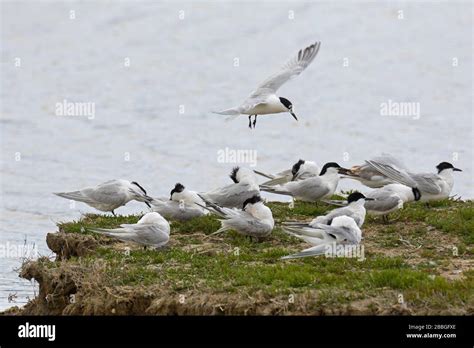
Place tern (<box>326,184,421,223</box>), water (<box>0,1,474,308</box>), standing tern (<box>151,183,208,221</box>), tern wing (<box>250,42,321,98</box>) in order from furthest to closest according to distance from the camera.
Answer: water (<box>0,1,474,308</box>), tern wing (<box>250,42,321,98</box>), standing tern (<box>151,183,208,221</box>), tern (<box>326,184,421,223</box>)

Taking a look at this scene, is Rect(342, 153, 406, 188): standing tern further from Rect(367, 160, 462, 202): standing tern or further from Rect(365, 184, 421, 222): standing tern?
Rect(365, 184, 421, 222): standing tern

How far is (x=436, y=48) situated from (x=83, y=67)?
9212 millimetres

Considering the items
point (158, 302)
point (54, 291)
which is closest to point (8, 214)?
point (54, 291)

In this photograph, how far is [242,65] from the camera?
27812 millimetres

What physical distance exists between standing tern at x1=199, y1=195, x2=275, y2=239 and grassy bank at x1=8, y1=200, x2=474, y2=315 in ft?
0.50

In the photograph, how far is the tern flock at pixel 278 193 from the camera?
38.0ft

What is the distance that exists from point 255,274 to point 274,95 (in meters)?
5.48

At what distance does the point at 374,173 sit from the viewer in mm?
14586

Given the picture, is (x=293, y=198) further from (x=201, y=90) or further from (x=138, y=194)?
(x=201, y=90)

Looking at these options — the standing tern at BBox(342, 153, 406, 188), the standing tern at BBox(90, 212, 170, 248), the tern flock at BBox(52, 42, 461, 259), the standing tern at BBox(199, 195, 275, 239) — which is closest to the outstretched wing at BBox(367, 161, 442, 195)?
the tern flock at BBox(52, 42, 461, 259)

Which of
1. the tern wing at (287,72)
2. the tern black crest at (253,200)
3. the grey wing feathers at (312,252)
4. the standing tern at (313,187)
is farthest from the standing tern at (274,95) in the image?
the grey wing feathers at (312,252)

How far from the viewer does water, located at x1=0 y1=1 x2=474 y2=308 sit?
69.1 ft
